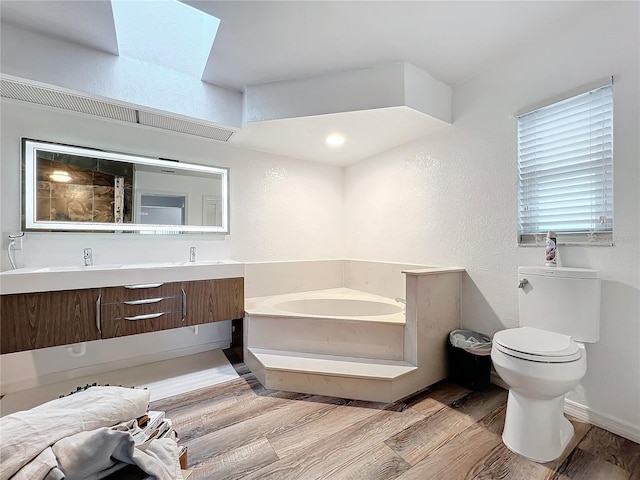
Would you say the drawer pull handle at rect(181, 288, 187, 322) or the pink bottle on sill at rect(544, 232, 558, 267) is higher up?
the pink bottle on sill at rect(544, 232, 558, 267)

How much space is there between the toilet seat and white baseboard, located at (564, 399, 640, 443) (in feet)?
1.68

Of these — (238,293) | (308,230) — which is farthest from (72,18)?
(308,230)

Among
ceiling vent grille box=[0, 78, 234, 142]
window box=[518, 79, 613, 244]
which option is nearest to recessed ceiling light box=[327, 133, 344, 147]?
ceiling vent grille box=[0, 78, 234, 142]

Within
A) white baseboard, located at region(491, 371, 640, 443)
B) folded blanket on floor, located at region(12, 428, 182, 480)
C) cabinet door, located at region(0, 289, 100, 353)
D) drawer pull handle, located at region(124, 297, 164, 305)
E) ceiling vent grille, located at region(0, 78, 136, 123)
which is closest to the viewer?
folded blanket on floor, located at region(12, 428, 182, 480)

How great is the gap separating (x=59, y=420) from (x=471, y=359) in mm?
2171

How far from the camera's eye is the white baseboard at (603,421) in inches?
58.7

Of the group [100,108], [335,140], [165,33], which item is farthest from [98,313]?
[335,140]

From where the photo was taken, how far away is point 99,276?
74.6 inches

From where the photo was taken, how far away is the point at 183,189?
2604mm

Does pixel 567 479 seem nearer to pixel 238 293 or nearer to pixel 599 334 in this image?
pixel 599 334

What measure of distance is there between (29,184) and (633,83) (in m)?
3.72

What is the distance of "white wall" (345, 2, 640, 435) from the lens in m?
1.50

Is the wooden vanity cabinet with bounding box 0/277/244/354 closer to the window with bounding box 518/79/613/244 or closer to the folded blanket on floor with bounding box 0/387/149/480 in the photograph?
the folded blanket on floor with bounding box 0/387/149/480

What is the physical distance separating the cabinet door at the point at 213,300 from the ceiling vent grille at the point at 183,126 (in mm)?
1272
